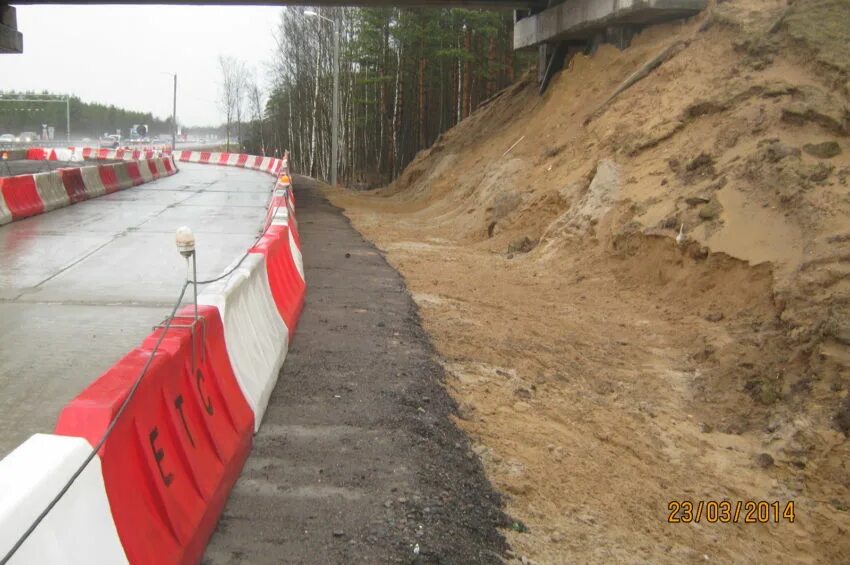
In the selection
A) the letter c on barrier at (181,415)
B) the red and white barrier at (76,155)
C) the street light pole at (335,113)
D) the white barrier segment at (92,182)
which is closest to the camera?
the letter c on barrier at (181,415)

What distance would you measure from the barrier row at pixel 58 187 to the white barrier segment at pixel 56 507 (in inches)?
551

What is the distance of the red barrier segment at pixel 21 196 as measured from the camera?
1526 cm

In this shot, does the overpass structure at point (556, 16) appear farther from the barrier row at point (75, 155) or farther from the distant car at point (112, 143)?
the distant car at point (112, 143)

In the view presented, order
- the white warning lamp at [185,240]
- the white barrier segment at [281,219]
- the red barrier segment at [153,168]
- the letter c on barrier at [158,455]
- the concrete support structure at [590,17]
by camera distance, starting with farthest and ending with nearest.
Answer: the red barrier segment at [153,168] < the concrete support structure at [590,17] < the white barrier segment at [281,219] < the white warning lamp at [185,240] < the letter c on barrier at [158,455]

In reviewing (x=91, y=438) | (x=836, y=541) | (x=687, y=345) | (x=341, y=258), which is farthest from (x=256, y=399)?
(x=341, y=258)

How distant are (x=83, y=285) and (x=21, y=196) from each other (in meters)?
8.18

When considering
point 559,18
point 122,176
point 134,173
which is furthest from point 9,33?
point 559,18

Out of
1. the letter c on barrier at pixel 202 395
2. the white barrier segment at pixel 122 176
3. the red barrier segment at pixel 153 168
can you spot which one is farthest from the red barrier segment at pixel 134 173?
the letter c on barrier at pixel 202 395

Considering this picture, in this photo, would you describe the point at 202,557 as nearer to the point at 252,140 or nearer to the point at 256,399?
the point at 256,399

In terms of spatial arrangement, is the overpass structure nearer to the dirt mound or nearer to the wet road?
the dirt mound

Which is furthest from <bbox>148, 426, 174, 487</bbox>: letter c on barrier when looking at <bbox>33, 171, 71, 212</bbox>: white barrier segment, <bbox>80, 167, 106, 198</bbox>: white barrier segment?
<bbox>80, 167, 106, 198</bbox>: white barrier segment

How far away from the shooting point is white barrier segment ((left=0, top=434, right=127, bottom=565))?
87.0 inches

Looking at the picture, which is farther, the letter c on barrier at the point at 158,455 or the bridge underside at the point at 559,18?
the bridge underside at the point at 559,18

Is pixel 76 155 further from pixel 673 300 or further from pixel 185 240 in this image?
pixel 185 240
